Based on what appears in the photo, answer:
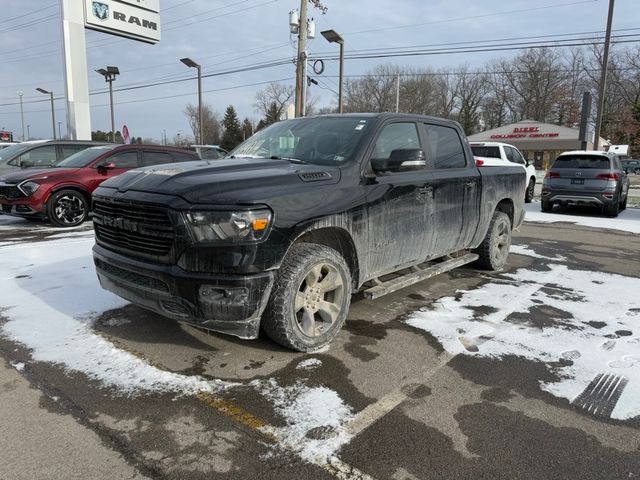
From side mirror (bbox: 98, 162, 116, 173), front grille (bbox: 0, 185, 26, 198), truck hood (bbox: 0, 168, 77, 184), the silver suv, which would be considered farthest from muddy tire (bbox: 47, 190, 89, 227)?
the silver suv

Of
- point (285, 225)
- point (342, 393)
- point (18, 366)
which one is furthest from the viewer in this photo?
point (18, 366)

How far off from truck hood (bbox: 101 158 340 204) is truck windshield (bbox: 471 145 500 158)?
501 inches

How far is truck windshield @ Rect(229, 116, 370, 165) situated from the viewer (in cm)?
407

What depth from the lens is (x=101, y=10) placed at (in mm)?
19812

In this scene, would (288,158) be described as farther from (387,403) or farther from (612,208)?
(612,208)

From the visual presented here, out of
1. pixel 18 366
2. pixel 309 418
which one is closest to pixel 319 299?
pixel 309 418

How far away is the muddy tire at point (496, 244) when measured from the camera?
6066 mm

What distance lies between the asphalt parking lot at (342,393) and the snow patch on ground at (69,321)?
0.8 inches

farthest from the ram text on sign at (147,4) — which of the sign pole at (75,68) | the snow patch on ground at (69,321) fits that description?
the snow patch on ground at (69,321)

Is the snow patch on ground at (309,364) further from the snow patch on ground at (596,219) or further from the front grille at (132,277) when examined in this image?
the snow patch on ground at (596,219)

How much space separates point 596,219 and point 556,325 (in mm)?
9425

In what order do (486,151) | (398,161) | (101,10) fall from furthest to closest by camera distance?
(101,10), (486,151), (398,161)

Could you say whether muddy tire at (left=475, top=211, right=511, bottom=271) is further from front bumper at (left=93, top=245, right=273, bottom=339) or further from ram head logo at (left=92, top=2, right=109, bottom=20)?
ram head logo at (left=92, top=2, right=109, bottom=20)

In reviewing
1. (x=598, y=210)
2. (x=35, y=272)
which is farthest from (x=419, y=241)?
(x=598, y=210)
